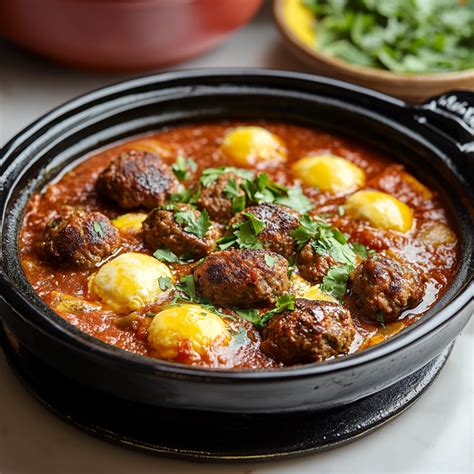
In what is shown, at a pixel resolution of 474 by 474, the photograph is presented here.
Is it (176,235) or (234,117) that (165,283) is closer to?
(176,235)

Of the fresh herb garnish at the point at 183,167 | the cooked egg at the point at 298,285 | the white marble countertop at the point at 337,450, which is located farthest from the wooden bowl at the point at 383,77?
the cooked egg at the point at 298,285

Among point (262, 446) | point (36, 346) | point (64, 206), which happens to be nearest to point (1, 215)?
point (64, 206)

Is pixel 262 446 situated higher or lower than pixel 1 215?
lower

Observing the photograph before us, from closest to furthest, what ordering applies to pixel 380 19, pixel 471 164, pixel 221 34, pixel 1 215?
pixel 1 215 < pixel 471 164 < pixel 221 34 < pixel 380 19

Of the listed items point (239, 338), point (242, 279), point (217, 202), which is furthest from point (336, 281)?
point (217, 202)

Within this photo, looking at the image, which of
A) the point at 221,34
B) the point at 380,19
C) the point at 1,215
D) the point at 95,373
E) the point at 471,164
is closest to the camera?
the point at 95,373

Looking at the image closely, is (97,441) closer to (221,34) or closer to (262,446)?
(262,446)

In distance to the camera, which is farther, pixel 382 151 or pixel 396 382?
pixel 382 151

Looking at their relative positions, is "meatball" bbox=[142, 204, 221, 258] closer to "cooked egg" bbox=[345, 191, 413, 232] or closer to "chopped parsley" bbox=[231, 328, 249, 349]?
"chopped parsley" bbox=[231, 328, 249, 349]

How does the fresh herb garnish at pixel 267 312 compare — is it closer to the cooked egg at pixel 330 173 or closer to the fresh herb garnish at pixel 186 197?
the fresh herb garnish at pixel 186 197

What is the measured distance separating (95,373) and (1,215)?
125cm

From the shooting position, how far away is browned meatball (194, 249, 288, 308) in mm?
3953

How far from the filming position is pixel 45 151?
16.0 ft

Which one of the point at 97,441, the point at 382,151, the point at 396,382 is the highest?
the point at 382,151
